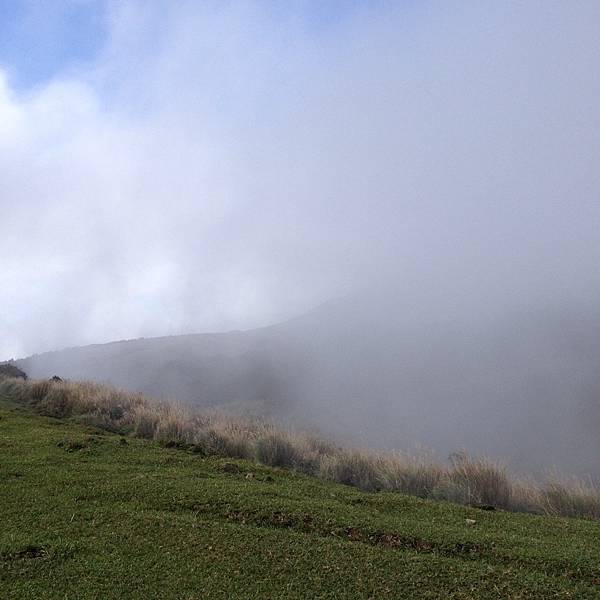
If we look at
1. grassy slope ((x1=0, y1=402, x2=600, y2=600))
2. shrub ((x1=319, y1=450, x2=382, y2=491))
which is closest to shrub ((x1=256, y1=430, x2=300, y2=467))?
shrub ((x1=319, y1=450, x2=382, y2=491))

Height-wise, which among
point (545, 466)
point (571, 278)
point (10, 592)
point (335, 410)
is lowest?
point (545, 466)

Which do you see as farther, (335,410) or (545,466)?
(335,410)

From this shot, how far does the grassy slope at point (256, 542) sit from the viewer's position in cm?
469

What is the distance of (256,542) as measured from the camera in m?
5.60

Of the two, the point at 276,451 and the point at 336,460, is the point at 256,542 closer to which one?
the point at 336,460

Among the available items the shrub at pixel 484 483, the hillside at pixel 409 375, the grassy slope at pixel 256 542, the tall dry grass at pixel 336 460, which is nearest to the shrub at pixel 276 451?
the tall dry grass at pixel 336 460

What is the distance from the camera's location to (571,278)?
182 feet

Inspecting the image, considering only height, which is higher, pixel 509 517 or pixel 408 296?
pixel 408 296

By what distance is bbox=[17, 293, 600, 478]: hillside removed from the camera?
81.1 feet

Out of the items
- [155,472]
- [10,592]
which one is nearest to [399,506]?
[155,472]

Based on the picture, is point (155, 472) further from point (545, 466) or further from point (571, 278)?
point (571, 278)

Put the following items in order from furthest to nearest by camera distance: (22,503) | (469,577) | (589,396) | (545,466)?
(589,396), (545,466), (22,503), (469,577)

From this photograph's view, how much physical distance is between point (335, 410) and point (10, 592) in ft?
83.4

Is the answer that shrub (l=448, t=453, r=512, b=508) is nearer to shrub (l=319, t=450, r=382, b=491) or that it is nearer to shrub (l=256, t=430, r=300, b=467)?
shrub (l=319, t=450, r=382, b=491)
